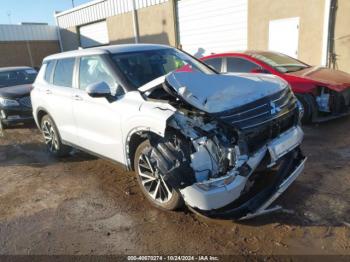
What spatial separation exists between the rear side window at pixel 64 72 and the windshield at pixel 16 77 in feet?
16.0

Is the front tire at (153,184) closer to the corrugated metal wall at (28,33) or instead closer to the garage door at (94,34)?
the garage door at (94,34)

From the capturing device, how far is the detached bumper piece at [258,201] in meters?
3.12

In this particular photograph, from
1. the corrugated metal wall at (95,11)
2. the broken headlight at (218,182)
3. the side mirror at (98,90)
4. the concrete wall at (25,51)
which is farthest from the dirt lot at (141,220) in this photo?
the concrete wall at (25,51)

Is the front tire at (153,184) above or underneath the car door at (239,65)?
underneath

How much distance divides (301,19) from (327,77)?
4344 mm

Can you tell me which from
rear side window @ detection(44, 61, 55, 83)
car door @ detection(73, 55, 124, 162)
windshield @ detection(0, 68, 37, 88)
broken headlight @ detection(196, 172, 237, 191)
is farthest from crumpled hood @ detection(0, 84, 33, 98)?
broken headlight @ detection(196, 172, 237, 191)

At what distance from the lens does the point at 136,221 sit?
3.62m

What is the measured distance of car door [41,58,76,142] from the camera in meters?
5.02

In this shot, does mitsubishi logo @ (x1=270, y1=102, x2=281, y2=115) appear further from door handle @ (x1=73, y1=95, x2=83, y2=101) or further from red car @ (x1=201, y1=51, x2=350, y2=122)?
red car @ (x1=201, y1=51, x2=350, y2=122)

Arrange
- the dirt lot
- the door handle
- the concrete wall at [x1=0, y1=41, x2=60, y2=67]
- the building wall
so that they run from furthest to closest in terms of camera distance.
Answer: the concrete wall at [x1=0, y1=41, x2=60, y2=67], the building wall, the door handle, the dirt lot

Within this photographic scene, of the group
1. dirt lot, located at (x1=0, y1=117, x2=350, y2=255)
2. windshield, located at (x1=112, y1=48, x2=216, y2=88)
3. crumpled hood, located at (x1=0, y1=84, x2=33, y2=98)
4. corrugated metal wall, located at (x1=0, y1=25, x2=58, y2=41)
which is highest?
corrugated metal wall, located at (x1=0, y1=25, x2=58, y2=41)

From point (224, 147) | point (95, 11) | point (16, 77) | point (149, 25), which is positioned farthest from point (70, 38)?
point (224, 147)

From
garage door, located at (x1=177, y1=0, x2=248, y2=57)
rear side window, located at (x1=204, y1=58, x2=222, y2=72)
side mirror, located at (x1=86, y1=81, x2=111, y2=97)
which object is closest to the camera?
side mirror, located at (x1=86, y1=81, x2=111, y2=97)

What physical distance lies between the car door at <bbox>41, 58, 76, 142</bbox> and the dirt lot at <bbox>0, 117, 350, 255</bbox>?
2.49 ft
